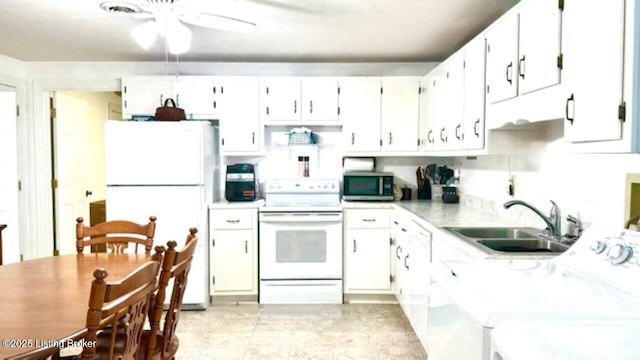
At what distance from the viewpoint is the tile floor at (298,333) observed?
294 centimetres

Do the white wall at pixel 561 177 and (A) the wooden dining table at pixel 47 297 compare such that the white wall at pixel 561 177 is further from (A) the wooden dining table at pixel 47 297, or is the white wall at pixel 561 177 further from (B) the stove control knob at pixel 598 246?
(A) the wooden dining table at pixel 47 297

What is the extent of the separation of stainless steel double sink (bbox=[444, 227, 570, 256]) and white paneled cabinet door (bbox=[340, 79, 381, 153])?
1.74 metres

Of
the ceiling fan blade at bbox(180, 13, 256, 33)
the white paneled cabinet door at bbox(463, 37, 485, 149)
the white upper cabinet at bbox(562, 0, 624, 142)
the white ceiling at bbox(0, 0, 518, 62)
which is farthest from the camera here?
the white ceiling at bbox(0, 0, 518, 62)

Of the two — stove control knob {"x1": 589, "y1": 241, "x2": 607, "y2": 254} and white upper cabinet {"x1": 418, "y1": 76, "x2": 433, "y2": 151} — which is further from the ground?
white upper cabinet {"x1": 418, "y1": 76, "x2": 433, "y2": 151}

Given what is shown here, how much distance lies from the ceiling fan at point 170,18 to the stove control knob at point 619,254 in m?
2.07

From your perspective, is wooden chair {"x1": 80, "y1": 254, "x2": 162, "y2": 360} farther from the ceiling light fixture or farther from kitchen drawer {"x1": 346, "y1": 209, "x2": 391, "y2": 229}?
kitchen drawer {"x1": 346, "y1": 209, "x2": 391, "y2": 229}

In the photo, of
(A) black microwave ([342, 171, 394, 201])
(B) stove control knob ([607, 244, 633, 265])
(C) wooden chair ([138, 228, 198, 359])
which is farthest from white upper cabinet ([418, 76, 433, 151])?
(C) wooden chair ([138, 228, 198, 359])

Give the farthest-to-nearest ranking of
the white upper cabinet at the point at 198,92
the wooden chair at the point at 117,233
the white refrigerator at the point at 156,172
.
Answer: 1. the white upper cabinet at the point at 198,92
2. the white refrigerator at the point at 156,172
3. the wooden chair at the point at 117,233

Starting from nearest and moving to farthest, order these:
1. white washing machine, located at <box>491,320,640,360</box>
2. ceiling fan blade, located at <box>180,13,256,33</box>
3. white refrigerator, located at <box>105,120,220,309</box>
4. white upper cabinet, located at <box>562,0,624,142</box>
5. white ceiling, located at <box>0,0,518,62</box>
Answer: white washing machine, located at <box>491,320,640,360</box> < white upper cabinet, located at <box>562,0,624,142</box> < ceiling fan blade, located at <box>180,13,256,33</box> < white ceiling, located at <box>0,0,518,62</box> < white refrigerator, located at <box>105,120,220,309</box>

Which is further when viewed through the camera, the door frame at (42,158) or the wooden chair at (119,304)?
the door frame at (42,158)

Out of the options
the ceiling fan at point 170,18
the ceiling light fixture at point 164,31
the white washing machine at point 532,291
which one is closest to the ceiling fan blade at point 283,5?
the ceiling fan at point 170,18

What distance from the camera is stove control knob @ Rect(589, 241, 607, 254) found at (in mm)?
1602

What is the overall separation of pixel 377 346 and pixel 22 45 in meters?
3.77

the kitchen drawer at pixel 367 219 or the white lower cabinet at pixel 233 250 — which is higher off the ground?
the kitchen drawer at pixel 367 219
